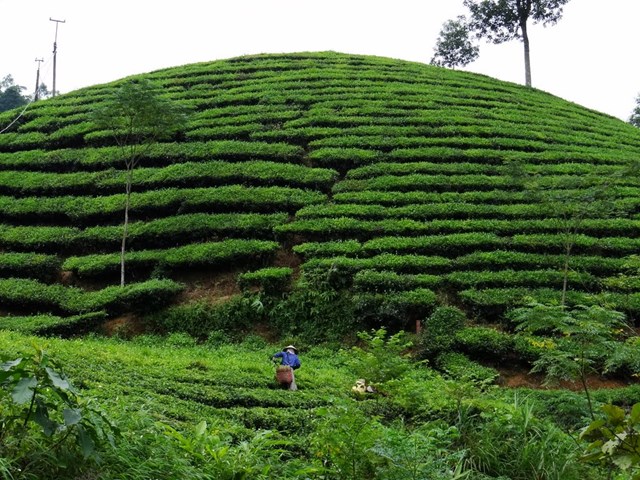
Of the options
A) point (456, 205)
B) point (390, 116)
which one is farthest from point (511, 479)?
point (390, 116)

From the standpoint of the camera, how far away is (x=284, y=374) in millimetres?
8984

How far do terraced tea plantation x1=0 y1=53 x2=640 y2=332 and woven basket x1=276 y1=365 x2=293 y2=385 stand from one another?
12.3 feet

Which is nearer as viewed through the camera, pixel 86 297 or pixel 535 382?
pixel 535 382

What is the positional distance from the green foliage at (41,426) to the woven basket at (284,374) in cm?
532

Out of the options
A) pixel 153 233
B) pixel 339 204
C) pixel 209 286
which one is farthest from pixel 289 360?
pixel 153 233

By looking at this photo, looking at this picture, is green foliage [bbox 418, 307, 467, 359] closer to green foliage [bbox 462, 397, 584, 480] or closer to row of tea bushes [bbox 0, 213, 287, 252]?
row of tea bushes [bbox 0, 213, 287, 252]

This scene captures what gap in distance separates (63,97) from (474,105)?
58.9 feet

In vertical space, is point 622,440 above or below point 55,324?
above

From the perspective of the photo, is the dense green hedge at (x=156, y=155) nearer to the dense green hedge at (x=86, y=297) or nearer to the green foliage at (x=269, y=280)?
the green foliage at (x=269, y=280)

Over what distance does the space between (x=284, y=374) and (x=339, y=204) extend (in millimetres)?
7858

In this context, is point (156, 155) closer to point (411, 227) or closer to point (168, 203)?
point (168, 203)

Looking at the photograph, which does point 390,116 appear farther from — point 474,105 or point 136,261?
point 136,261

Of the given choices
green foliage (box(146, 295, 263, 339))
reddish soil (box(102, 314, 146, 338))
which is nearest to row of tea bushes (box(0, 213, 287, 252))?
green foliage (box(146, 295, 263, 339))

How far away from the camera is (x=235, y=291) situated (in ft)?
45.8
